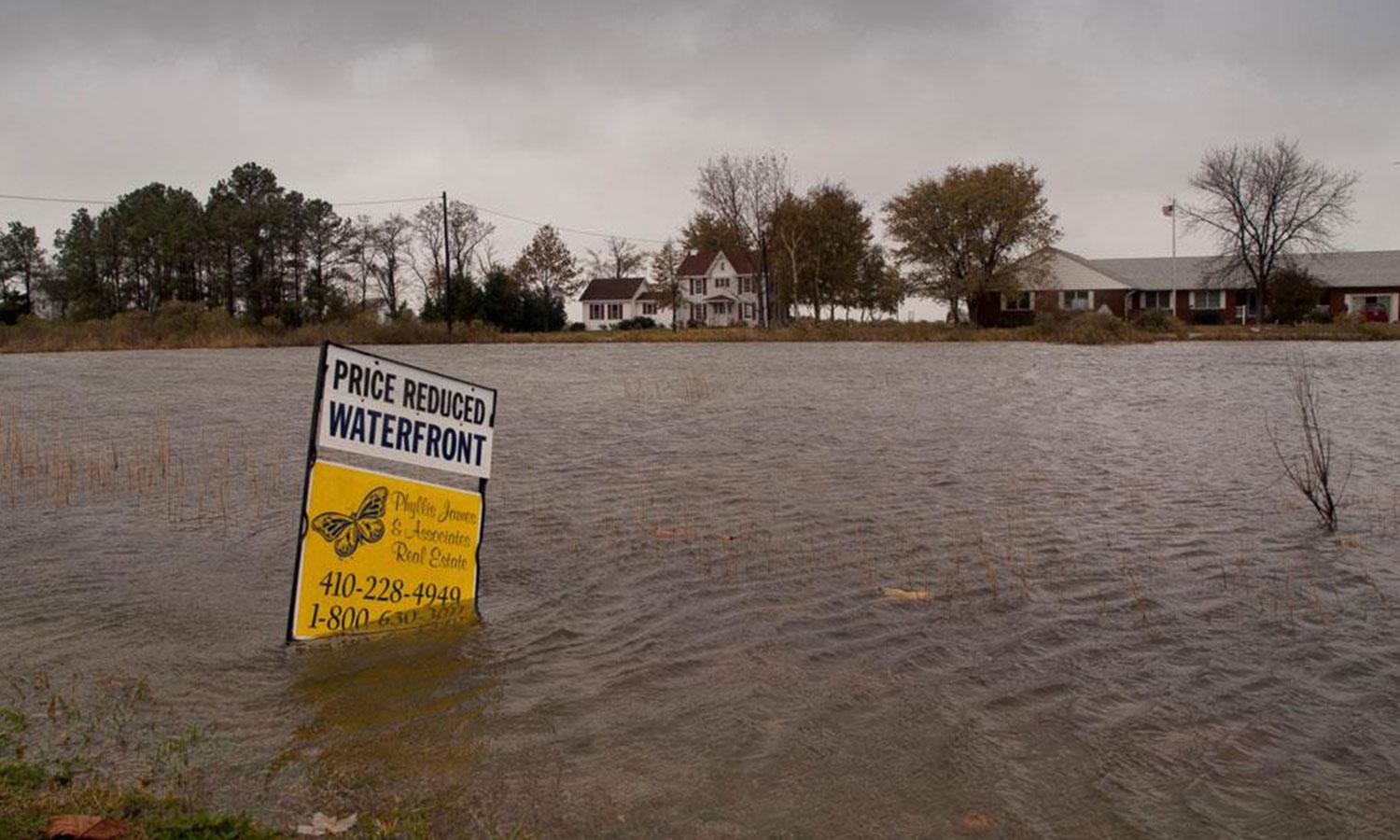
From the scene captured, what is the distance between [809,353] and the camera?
5122 centimetres

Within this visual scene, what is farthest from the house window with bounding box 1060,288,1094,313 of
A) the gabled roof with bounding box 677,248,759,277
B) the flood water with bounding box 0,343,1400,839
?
the flood water with bounding box 0,343,1400,839

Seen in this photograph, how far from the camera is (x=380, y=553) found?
661 centimetres

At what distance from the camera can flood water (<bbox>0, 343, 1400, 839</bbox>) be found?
4668 millimetres

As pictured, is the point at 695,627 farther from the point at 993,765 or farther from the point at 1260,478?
the point at 1260,478

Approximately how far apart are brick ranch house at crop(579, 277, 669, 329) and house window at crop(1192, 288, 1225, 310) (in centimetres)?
5656

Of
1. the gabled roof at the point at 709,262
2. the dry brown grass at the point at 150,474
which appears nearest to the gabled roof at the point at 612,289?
the gabled roof at the point at 709,262

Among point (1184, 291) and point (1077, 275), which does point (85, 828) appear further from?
point (1184, 291)

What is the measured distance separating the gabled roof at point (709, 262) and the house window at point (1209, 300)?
140ft

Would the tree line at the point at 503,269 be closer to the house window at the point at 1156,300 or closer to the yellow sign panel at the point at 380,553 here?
the house window at the point at 1156,300

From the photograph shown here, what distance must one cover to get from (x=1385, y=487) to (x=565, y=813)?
11.2m

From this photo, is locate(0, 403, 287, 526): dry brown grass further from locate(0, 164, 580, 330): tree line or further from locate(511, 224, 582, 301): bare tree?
locate(511, 224, 582, 301): bare tree

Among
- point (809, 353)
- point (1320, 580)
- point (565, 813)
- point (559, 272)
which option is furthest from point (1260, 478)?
point (559, 272)

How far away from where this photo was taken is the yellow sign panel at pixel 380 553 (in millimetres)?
6211

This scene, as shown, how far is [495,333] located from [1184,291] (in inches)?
2212
